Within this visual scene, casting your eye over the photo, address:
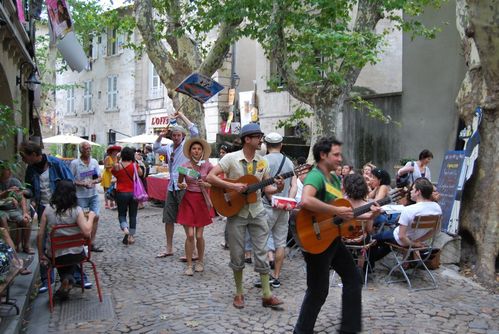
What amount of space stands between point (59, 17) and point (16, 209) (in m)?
4.47

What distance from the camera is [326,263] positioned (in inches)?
168

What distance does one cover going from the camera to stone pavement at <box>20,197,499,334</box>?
496cm

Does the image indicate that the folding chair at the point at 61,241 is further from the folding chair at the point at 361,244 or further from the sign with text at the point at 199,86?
the sign with text at the point at 199,86

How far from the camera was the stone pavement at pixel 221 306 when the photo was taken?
4.96 m

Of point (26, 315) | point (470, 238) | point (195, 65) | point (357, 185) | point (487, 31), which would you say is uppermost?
point (195, 65)

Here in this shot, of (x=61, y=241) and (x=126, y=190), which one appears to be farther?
(x=126, y=190)

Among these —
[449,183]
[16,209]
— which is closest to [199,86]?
[16,209]

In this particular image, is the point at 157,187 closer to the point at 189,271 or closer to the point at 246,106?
the point at 189,271

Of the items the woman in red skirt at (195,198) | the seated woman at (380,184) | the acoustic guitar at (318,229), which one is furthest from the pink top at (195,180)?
the acoustic guitar at (318,229)

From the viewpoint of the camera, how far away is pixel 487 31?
20.5 ft

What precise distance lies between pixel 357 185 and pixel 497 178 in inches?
93.3

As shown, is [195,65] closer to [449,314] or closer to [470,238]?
[470,238]

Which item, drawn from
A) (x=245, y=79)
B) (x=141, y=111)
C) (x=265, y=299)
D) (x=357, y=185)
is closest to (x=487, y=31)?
(x=357, y=185)

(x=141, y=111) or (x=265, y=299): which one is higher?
(x=141, y=111)
